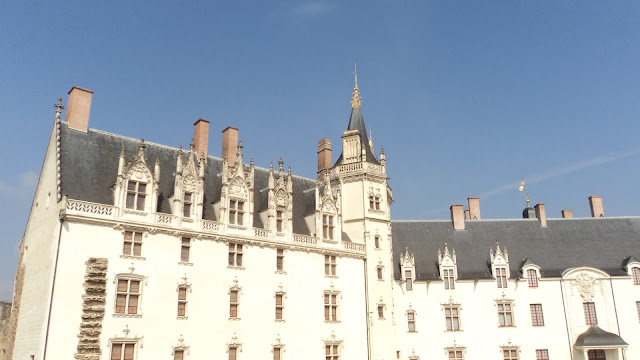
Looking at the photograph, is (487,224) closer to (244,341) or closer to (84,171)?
(244,341)

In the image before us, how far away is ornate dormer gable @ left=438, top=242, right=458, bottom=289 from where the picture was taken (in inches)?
1430

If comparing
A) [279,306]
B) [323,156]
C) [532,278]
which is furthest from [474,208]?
[279,306]

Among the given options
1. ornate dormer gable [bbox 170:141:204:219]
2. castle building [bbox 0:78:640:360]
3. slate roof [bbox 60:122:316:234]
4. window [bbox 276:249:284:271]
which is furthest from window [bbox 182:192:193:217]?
window [bbox 276:249:284:271]

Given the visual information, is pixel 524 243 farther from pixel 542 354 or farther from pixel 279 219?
pixel 279 219

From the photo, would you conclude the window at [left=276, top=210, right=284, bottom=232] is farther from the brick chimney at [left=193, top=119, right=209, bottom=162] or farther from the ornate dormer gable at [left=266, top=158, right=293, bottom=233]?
the brick chimney at [left=193, top=119, right=209, bottom=162]

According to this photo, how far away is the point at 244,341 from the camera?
2681 centimetres

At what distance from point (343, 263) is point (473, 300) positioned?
32.7ft

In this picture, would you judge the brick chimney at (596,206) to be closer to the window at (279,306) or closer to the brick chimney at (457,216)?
the brick chimney at (457,216)

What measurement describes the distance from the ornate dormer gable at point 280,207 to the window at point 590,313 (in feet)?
67.9

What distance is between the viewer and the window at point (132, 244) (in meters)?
24.0

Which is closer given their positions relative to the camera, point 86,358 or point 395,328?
point 86,358

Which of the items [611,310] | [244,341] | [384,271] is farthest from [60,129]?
[611,310]

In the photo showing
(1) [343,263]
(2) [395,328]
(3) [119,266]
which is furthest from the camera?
(2) [395,328]

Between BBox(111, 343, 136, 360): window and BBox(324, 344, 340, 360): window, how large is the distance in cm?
1104
